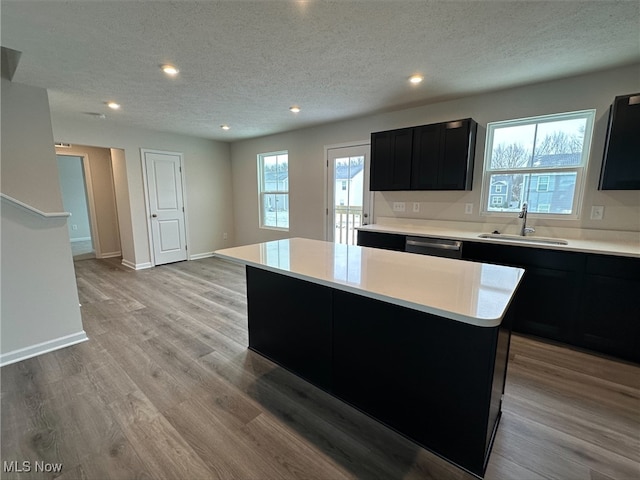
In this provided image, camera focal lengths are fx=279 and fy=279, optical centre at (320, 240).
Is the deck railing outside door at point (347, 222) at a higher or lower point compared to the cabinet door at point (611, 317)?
higher

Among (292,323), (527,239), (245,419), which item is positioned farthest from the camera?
(527,239)

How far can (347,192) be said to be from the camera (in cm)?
447

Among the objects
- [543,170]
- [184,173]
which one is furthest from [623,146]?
[184,173]

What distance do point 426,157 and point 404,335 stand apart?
2.54m

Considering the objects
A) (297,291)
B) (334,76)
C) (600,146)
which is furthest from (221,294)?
(600,146)

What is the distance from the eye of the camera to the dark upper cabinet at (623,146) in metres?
2.30

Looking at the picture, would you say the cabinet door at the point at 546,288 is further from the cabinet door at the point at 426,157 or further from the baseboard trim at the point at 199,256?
the baseboard trim at the point at 199,256

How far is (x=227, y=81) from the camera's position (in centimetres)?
281

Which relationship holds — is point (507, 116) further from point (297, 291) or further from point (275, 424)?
point (275, 424)

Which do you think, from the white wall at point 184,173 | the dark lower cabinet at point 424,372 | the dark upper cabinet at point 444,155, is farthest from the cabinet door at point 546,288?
the white wall at point 184,173

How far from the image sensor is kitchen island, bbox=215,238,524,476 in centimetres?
127

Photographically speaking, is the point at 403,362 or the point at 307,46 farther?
the point at 307,46

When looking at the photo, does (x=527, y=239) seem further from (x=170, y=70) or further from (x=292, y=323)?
(x=170, y=70)

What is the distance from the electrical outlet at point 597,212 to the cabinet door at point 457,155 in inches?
44.0
